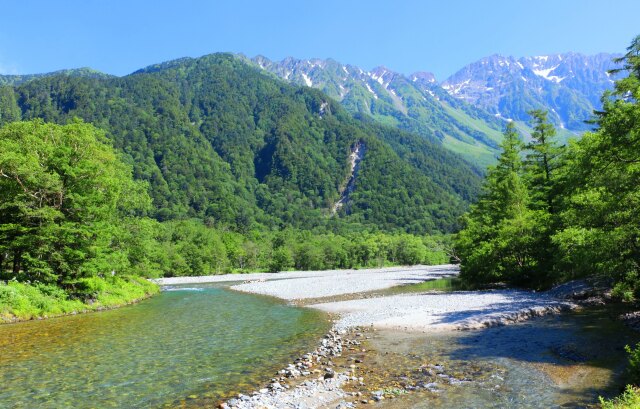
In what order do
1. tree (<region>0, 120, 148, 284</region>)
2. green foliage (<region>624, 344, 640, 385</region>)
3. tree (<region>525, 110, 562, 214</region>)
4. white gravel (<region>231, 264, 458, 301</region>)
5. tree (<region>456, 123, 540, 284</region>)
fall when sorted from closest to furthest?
green foliage (<region>624, 344, 640, 385</region>) < tree (<region>0, 120, 148, 284</region>) < tree (<region>456, 123, 540, 284</region>) < tree (<region>525, 110, 562, 214</region>) < white gravel (<region>231, 264, 458, 301</region>)

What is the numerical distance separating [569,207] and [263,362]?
30608 millimetres

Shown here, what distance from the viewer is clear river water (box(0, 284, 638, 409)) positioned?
1405cm

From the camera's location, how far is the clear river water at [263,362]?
14.1m

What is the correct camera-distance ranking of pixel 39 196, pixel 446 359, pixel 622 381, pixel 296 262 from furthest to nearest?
pixel 296 262 < pixel 39 196 < pixel 446 359 < pixel 622 381

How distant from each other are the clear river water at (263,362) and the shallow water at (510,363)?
0.04 metres

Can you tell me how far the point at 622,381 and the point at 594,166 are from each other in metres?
10.4

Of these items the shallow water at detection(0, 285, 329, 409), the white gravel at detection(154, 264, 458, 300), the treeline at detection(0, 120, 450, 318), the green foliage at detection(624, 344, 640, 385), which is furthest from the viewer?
the white gravel at detection(154, 264, 458, 300)

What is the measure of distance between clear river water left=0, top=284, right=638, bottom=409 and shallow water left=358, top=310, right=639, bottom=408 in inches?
1.7

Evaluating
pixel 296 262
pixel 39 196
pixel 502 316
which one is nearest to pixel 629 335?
pixel 502 316

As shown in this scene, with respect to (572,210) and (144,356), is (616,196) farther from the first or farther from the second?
(144,356)

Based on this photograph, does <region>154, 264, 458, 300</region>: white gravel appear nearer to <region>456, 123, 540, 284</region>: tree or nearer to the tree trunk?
<region>456, 123, 540, 284</region>: tree

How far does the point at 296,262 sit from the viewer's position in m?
142

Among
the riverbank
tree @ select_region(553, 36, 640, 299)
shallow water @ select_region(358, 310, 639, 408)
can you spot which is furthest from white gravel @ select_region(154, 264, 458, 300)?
tree @ select_region(553, 36, 640, 299)

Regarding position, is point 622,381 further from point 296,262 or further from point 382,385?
point 296,262
